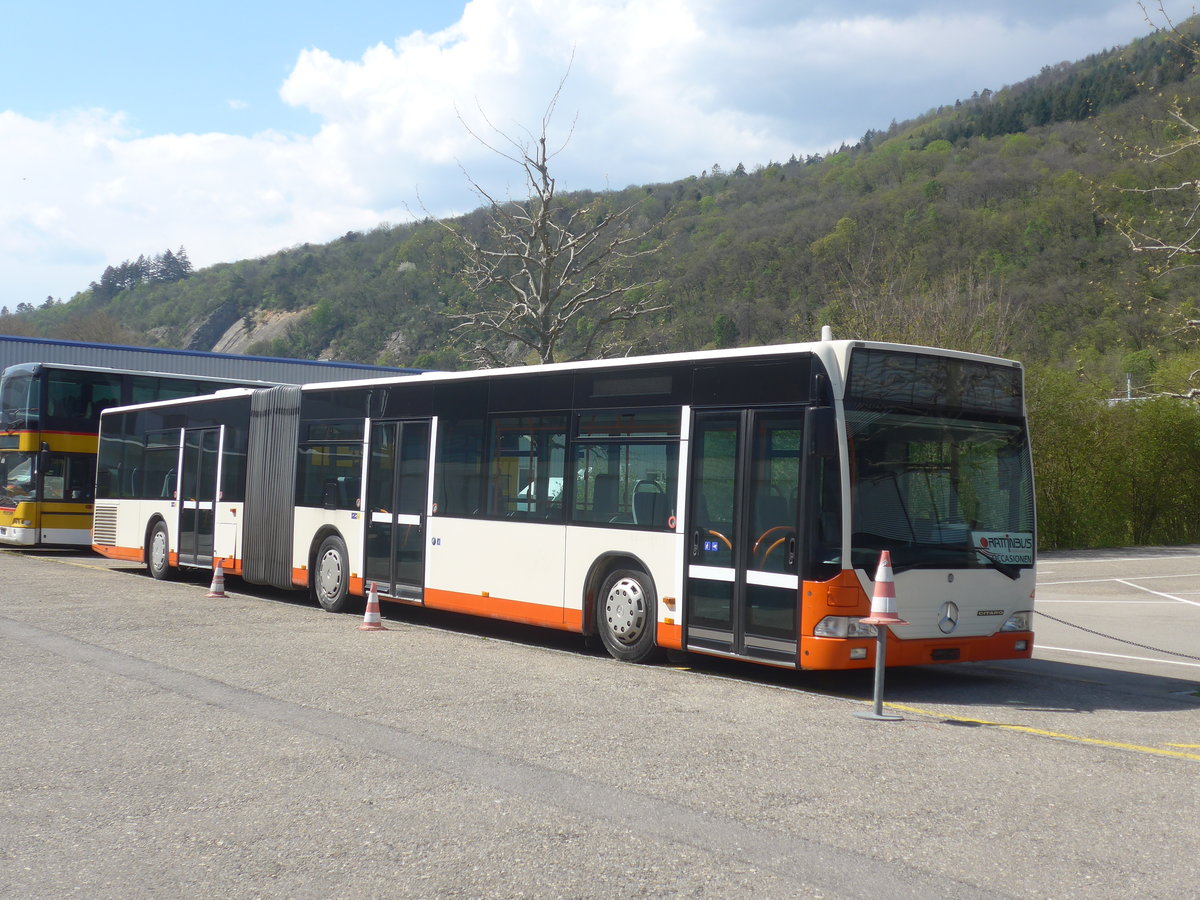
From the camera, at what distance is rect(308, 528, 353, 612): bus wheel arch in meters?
15.5

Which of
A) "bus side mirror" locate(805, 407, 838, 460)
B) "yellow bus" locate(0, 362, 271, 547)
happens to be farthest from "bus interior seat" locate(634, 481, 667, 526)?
"yellow bus" locate(0, 362, 271, 547)

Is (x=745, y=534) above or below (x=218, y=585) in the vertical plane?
above

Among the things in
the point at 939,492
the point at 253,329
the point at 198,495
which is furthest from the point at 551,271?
the point at 253,329

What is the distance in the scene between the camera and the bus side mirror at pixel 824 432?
922cm

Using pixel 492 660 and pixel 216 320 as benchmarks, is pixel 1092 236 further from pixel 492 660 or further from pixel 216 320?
pixel 216 320

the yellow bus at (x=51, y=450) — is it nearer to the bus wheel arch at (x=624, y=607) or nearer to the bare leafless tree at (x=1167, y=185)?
the bus wheel arch at (x=624, y=607)

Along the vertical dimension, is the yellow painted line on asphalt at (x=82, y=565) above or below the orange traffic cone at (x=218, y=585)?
below

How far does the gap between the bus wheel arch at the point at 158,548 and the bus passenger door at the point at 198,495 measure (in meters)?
0.75

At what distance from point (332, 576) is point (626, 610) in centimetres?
606

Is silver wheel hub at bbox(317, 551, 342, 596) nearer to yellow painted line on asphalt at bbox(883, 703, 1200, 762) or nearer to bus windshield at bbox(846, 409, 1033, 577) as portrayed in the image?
bus windshield at bbox(846, 409, 1033, 577)

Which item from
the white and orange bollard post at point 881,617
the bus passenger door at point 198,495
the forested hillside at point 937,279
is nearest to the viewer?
the white and orange bollard post at point 881,617

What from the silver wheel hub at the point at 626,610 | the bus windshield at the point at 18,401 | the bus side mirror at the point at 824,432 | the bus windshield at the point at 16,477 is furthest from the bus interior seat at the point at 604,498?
the bus windshield at the point at 18,401

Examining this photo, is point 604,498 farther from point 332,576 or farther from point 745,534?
point 332,576

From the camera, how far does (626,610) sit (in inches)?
434
